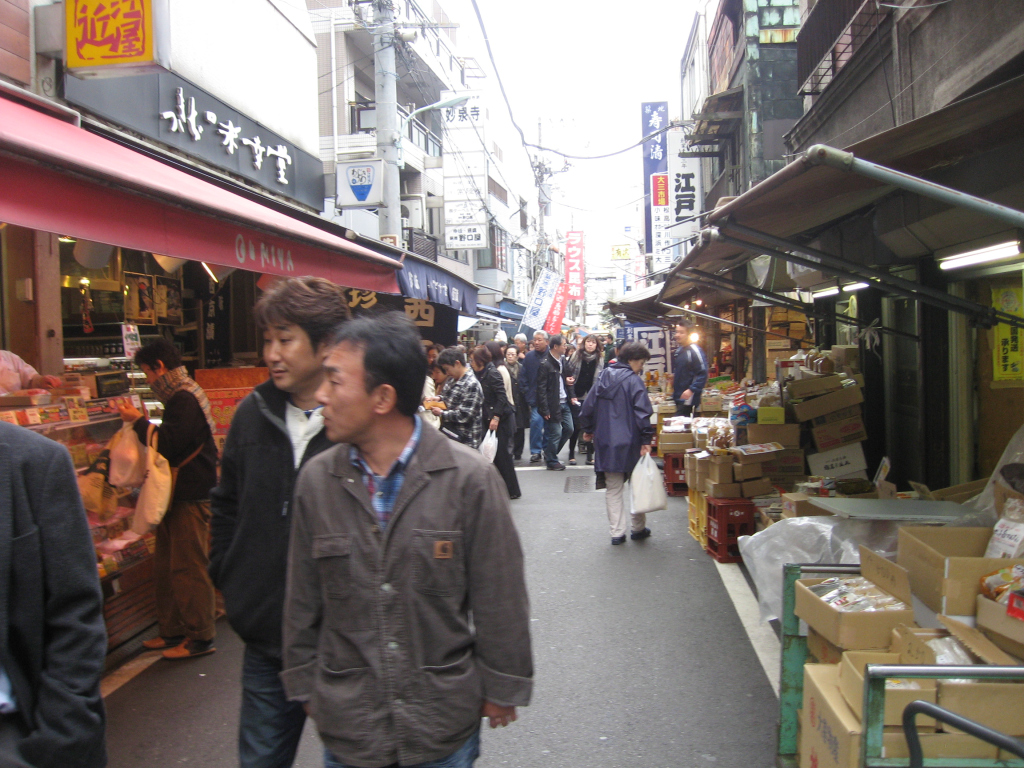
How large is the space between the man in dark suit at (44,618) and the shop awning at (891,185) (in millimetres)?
2637

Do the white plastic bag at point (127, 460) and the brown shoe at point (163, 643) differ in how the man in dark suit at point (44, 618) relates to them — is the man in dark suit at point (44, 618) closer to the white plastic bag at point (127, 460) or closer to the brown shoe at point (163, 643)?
the white plastic bag at point (127, 460)

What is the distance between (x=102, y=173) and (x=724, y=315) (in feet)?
54.0

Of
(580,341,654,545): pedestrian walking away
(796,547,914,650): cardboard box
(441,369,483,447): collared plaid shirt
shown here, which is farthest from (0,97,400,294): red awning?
(796,547,914,650): cardboard box

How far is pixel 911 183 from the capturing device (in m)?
2.72

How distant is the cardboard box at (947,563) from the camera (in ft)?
9.82

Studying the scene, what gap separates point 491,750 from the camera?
12.5 feet

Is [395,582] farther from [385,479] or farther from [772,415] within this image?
[772,415]

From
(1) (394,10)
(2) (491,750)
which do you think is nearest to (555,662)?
(2) (491,750)

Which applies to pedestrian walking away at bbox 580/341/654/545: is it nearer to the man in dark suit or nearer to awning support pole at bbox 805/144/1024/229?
awning support pole at bbox 805/144/1024/229

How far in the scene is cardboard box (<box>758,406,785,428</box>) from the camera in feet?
22.8

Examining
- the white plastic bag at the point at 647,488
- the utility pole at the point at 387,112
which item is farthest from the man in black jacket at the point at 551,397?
the white plastic bag at the point at 647,488

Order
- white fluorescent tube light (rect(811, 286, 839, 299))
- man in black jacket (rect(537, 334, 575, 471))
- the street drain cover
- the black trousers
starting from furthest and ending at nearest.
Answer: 1. man in black jacket (rect(537, 334, 575, 471))
2. the street drain cover
3. white fluorescent tube light (rect(811, 286, 839, 299))
4. the black trousers

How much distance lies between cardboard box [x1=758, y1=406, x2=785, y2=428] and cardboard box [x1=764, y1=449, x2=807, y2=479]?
0.29m

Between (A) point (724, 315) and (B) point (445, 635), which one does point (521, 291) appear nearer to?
(A) point (724, 315)
